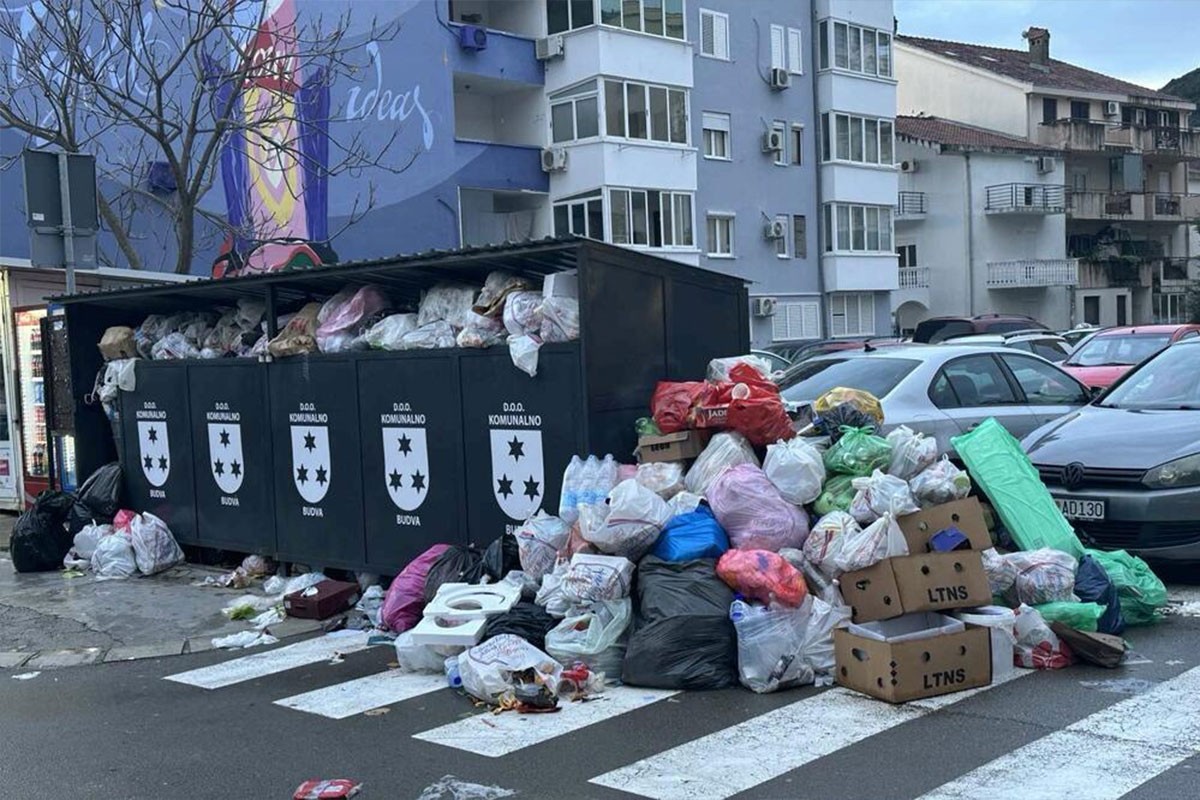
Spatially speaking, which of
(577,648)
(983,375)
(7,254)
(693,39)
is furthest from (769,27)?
(577,648)

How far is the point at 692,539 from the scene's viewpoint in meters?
6.59

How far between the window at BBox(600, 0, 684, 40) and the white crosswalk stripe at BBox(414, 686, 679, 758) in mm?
27652

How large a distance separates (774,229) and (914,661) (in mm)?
32661

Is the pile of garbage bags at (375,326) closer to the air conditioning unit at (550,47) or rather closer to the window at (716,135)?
the air conditioning unit at (550,47)

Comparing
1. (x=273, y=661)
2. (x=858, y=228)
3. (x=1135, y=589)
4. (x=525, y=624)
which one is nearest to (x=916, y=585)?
(x=1135, y=589)

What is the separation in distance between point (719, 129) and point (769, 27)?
4182 mm

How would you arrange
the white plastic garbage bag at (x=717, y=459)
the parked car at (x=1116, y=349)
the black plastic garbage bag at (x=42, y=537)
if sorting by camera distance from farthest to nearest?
1. the parked car at (x=1116, y=349)
2. the black plastic garbage bag at (x=42, y=537)
3. the white plastic garbage bag at (x=717, y=459)

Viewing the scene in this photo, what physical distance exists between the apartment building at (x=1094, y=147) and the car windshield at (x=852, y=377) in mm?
39763

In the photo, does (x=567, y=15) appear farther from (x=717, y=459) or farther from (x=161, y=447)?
(x=717, y=459)

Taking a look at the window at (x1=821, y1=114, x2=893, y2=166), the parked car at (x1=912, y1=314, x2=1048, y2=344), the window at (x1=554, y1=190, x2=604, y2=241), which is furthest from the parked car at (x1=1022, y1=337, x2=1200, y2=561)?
the window at (x1=821, y1=114, x2=893, y2=166)

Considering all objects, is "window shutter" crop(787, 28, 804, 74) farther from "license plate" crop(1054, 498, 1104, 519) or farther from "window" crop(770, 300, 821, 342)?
"license plate" crop(1054, 498, 1104, 519)

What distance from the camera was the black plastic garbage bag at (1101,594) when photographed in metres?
6.73

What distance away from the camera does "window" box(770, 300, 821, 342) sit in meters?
38.1

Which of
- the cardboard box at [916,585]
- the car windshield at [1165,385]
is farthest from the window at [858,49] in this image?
the cardboard box at [916,585]
